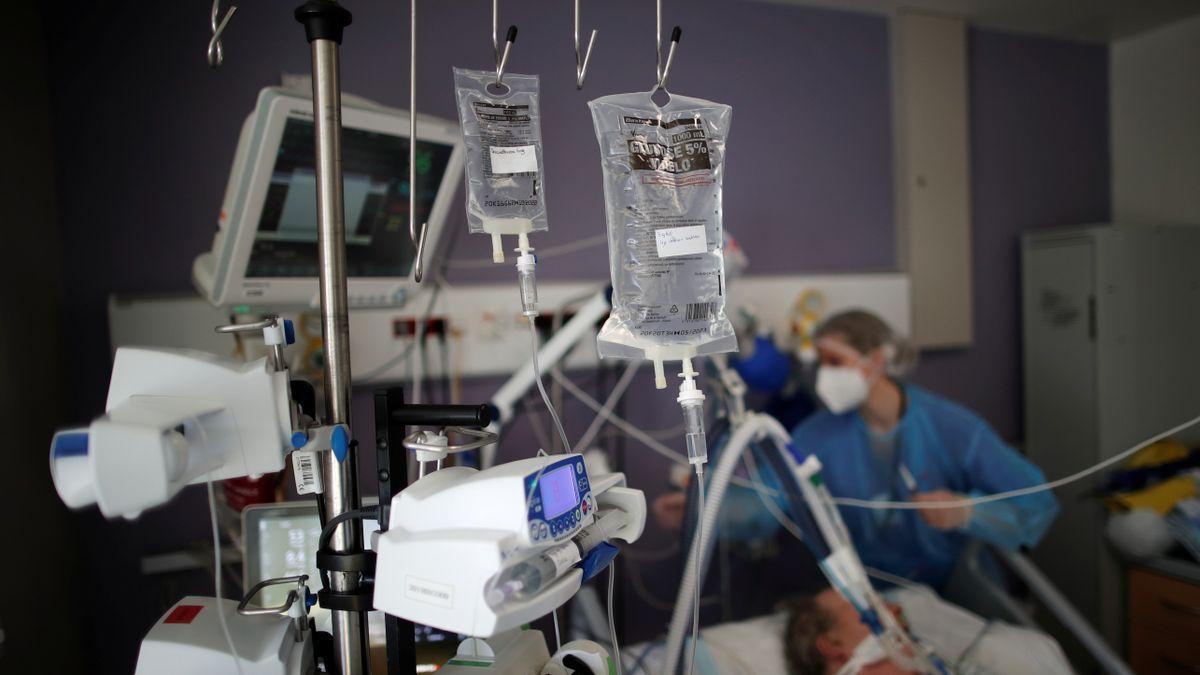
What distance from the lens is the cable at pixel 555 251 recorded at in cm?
224

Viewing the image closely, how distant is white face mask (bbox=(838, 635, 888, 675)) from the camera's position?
1643 millimetres

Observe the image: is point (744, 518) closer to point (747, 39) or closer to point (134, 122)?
point (747, 39)

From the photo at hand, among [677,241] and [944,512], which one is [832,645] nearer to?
[944,512]

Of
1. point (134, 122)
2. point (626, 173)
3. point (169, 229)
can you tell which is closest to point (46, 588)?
point (169, 229)

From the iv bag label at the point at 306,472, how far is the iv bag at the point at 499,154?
0.33 m

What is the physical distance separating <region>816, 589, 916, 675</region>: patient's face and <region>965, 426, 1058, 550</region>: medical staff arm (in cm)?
52

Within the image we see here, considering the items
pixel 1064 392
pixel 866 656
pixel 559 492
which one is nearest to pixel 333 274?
pixel 559 492

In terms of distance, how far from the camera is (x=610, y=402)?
7.88 ft

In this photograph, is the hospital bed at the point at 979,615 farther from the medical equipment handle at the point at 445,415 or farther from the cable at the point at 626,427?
the medical equipment handle at the point at 445,415

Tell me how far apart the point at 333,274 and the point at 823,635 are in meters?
1.60

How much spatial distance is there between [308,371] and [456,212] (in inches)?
29.0

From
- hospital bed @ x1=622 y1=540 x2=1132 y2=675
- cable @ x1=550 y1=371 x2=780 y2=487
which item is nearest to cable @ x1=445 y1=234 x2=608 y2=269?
cable @ x1=550 y1=371 x2=780 y2=487

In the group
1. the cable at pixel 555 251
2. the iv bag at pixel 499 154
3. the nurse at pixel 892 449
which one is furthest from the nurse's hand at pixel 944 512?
the iv bag at pixel 499 154

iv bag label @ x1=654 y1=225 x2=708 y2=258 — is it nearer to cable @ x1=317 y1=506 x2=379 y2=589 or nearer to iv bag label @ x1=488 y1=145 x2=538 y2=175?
iv bag label @ x1=488 y1=145 x2=538 y2=175
